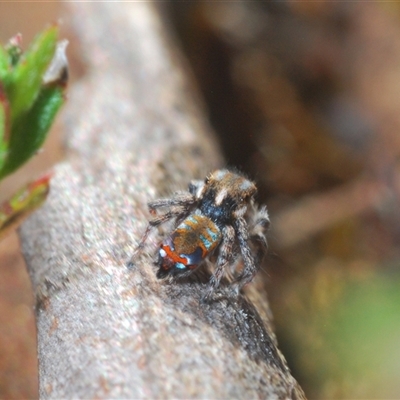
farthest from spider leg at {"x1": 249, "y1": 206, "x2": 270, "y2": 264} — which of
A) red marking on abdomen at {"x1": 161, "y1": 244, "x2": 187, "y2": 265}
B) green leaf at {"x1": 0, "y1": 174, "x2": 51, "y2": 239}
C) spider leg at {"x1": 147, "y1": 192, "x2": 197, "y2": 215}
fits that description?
green leaf at {"x1": 0, "y1": 174, "x2": 51, "y2": 239}

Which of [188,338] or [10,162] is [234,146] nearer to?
[10,162]

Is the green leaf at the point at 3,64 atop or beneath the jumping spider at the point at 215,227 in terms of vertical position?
atop

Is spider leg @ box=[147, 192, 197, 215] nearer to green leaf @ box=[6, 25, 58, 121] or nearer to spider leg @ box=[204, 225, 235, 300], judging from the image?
spider leg @ box=[204, 225, 235, 300]

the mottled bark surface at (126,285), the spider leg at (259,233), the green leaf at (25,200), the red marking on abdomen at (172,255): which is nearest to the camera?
the mottled bark surface at (126,285)

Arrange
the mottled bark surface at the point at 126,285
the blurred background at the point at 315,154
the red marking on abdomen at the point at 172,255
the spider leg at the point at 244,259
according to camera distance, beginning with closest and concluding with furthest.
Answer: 1. the mottled bark surface at the point at 126,285
2. the red marking on abdomen at the point at 172,255
3. the spider leg at the point at 244,259
4. the blurred background at the point at 315,154

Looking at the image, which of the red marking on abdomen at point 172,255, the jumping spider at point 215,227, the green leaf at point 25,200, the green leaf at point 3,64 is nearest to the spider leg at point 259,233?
the jumping spider at point 215,227

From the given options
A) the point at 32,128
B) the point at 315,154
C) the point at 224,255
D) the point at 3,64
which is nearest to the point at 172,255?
the point at 224,255

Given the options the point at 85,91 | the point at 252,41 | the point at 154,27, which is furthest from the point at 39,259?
the point at 252,41

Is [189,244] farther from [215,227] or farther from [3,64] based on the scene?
[3,64]

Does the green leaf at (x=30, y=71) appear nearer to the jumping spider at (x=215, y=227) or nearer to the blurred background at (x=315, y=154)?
the jumping spider at (x=215, y=227)
